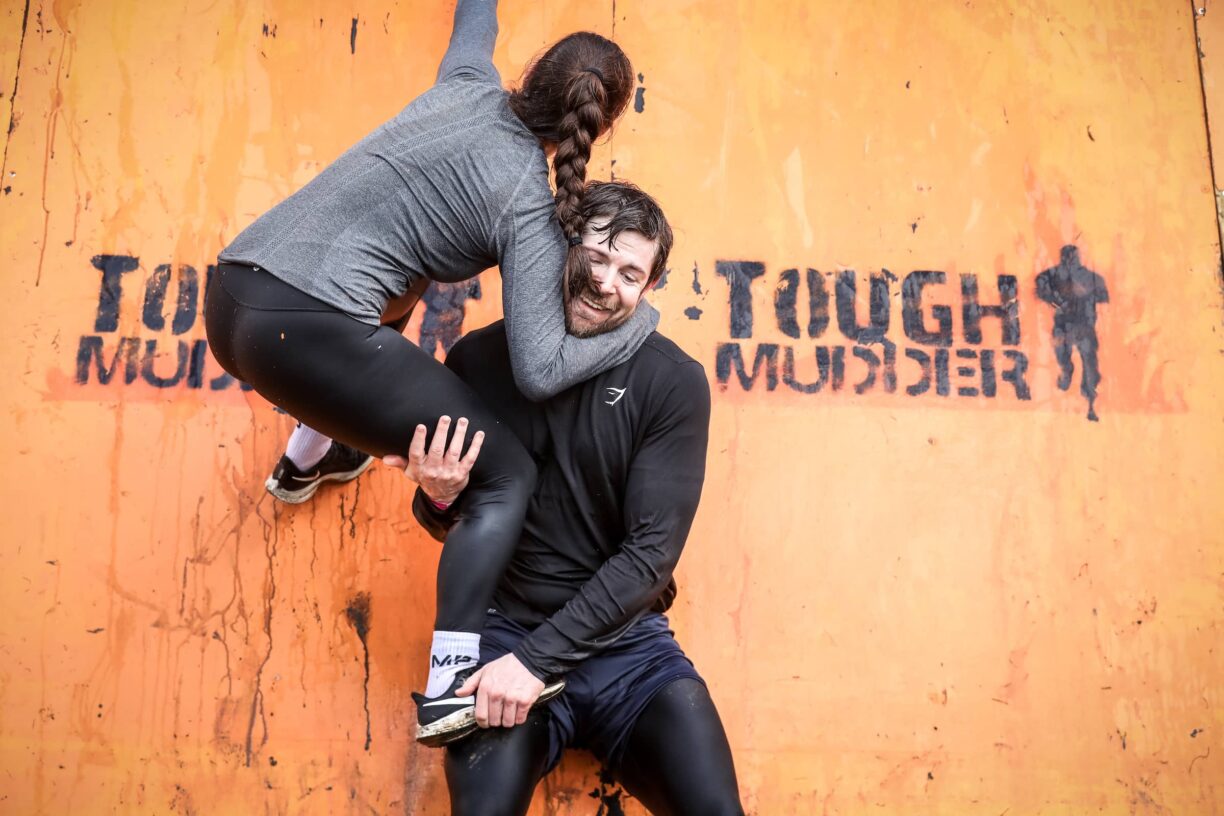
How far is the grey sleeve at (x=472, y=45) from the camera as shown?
6.31 ft

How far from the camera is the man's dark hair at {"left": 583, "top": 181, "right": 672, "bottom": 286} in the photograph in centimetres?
181

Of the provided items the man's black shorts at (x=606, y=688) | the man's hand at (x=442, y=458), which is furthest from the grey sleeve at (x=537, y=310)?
the man's black shorts at (x=606, y=688)

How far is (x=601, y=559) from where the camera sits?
196 cm

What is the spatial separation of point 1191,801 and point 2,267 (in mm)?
3310

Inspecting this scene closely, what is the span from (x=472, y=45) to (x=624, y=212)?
0.52m

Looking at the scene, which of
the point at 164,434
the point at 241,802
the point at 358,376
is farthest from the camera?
the point at 164,434

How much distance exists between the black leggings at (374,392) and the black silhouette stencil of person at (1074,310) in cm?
166

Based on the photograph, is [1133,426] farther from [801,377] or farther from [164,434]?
[164,434]

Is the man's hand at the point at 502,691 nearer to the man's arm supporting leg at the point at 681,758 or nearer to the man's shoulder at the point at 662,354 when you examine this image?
the man's arm supporting leg at the point at 681,758

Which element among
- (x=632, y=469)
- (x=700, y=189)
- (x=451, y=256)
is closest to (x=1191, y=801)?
(x=632, y=469)

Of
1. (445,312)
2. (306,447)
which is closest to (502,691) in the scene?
(306,447)

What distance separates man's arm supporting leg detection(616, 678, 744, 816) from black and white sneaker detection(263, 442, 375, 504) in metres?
1.02

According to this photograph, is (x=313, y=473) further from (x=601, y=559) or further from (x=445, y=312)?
(x=601, y=559)

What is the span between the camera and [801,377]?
8.57 feet
